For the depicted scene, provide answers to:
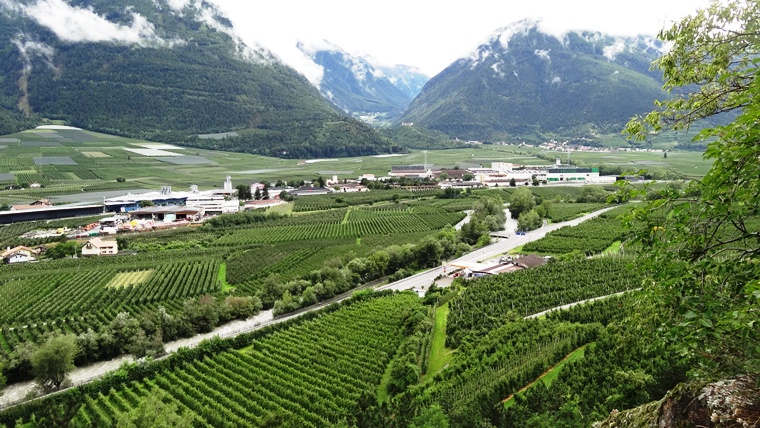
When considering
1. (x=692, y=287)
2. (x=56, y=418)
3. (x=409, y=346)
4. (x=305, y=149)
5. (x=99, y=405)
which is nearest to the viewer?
(x=692, y=287)

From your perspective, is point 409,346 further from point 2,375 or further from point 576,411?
point 2,375

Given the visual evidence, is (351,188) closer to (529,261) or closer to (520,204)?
(520,204)

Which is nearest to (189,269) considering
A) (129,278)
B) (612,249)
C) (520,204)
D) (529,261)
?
(129,278)

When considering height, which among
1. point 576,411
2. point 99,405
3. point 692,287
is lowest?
point 99,405

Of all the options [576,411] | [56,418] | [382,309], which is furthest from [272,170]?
[576,411]

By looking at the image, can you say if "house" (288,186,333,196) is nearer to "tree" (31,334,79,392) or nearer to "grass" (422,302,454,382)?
"grass" (422,302,454,382)

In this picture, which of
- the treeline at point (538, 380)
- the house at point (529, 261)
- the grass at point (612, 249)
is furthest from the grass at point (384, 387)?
the grass at point (612, 249)

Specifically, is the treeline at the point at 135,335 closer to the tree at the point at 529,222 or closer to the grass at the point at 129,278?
the grass at the point at 129,278
